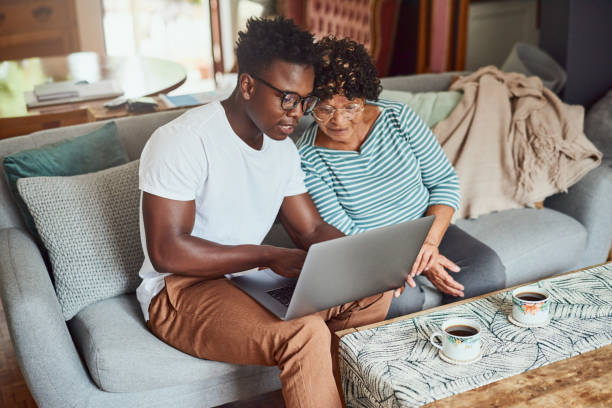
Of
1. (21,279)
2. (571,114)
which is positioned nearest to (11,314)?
(21,279)

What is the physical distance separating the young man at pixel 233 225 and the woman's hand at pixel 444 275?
0.29 m

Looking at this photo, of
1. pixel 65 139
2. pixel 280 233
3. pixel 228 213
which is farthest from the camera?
pixel 280 233

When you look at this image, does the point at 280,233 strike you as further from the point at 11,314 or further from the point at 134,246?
the point at 11,314

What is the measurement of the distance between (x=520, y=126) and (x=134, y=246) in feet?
4.76

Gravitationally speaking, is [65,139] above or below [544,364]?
above

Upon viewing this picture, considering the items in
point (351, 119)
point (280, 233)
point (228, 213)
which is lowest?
point (280, 233)

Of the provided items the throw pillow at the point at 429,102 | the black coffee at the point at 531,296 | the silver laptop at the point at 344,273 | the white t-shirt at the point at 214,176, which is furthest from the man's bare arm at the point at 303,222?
the throw pillow at the point at 429,102

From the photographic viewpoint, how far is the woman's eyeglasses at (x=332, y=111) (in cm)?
180

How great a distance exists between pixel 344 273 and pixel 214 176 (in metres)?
0.41

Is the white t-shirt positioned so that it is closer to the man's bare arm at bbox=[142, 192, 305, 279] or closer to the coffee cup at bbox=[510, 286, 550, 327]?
the man's bare arm at bbox=[142, 192, 305, 279]

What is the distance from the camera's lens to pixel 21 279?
1.56 metres

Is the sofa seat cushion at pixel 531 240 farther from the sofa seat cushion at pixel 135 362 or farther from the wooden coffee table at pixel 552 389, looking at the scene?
the sofa seat cushion at pixel 135 362

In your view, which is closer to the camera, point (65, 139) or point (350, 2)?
point (65, 139)

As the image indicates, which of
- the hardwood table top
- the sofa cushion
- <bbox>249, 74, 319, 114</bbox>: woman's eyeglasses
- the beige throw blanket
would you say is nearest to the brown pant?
the sofa cushion
